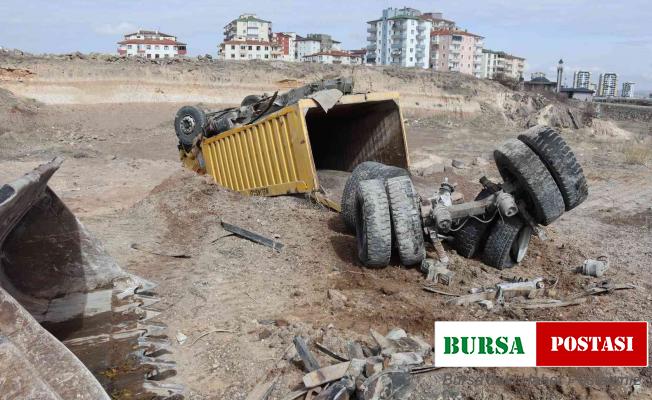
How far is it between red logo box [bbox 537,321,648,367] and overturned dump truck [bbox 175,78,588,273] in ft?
4.54

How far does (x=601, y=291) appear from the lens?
486 cm

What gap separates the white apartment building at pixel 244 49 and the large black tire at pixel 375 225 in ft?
202

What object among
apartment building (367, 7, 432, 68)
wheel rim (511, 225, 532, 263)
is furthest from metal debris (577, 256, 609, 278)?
apartment building (367, 7, 432, 68)

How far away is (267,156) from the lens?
7574 mm

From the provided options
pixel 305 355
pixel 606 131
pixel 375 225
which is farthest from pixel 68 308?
pixel 606 131

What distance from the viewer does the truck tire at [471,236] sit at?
18.5 ft

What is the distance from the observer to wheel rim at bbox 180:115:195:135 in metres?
9.05

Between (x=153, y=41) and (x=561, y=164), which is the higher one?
(x=153, y=41)

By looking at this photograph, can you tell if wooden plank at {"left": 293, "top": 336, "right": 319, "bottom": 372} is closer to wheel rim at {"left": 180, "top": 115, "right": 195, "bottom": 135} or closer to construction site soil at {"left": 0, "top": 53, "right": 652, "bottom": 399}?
construction site soil at {"left": 0, "top": 53, "right": 652, "bottom": 399}

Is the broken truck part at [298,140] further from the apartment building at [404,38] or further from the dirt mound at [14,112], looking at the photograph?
the apartment building at [404,38]

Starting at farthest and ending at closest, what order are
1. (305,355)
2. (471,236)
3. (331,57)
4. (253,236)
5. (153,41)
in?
(331,57) → (153,41) → (253,236) → (471,236) → (305,355)

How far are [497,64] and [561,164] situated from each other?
3589 inches

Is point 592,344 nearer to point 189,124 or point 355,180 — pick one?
point 355,180

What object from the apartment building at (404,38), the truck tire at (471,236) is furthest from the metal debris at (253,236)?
the apartment building at (404,38)
